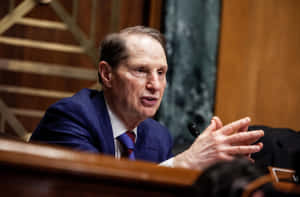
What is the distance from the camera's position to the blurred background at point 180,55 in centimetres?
272

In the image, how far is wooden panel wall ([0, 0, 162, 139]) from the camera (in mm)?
2783

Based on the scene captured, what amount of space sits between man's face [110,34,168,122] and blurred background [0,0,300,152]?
1064 millimetres

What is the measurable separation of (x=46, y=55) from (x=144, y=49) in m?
1.43

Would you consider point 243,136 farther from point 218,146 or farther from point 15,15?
point 15,15

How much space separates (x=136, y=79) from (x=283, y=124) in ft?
5.82

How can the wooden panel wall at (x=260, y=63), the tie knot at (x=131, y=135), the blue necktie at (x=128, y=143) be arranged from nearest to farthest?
the blue necktie at (x=128, y=143), the tie knot at (x=131, y=135), the wooden panel wall at (x=260, y=63)

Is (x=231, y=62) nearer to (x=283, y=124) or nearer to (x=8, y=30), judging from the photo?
(x=283, y=124)

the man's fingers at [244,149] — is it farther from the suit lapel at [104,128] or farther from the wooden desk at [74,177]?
the wooden desk at [74,177]

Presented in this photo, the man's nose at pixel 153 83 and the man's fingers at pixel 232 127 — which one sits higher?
the man's nose at pixel 153 83

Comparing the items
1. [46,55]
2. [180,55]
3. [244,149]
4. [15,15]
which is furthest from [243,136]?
[15,15]

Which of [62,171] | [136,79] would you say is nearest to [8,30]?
[136,79]

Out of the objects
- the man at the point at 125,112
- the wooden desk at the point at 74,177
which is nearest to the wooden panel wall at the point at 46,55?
the man at the point at 125,112

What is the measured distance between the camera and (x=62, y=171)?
662 millimetres

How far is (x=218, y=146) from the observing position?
1.25 m
